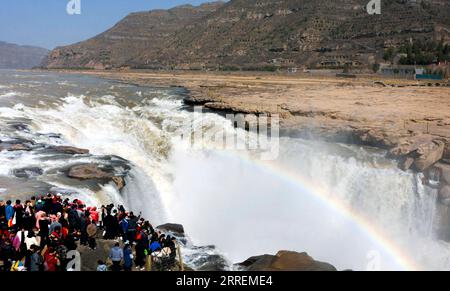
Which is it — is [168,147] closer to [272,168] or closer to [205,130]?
[205,130]

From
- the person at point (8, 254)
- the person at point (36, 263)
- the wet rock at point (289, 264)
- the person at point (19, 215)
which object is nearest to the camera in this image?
the person at point (36, 263)

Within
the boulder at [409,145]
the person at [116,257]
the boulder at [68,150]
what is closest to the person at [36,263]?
the person at [116,257]

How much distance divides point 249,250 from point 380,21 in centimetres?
11533

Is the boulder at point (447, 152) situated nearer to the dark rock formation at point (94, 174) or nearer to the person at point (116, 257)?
the dark rock formation at point (94, 174)

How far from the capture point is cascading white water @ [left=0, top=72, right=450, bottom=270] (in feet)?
59.1

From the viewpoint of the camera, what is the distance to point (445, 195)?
18.9m

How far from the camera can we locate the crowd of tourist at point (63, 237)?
30.5 feet

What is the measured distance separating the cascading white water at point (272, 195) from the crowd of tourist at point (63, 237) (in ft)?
12.3

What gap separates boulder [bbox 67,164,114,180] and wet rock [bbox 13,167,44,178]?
3.35ft

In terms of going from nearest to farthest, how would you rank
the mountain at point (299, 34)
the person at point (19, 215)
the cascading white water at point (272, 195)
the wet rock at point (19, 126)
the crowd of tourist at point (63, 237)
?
1. the crowd of tourist at point (63, 237)
2. the person at point (19, 215)
3. the cascading white water at point (272, 195)
4. the wet rock at point (19, 126)
5. the mountain at point (299, 34)

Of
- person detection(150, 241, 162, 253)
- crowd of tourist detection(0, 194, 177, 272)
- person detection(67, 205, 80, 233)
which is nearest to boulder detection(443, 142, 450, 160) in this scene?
crowd of tourist detection(0, 194, 177, 272)

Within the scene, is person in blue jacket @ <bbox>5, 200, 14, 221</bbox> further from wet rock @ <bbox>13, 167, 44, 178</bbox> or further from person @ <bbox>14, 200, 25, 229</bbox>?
wet rock @ <bbox>13, 167, 44, 178</bbox>

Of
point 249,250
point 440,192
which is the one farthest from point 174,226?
point 440,192

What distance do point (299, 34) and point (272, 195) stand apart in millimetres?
116110
